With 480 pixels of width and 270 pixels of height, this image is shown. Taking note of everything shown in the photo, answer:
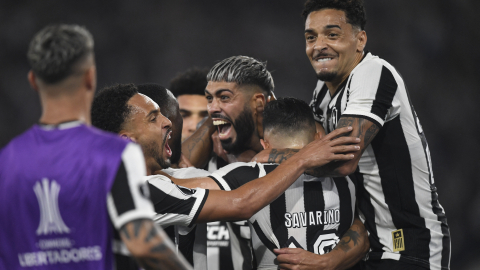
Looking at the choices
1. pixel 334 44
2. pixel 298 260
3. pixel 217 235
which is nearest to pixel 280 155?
pixel 298 260

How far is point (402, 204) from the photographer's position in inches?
99.2

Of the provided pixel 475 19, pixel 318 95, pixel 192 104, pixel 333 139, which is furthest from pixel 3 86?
pixel 475 19

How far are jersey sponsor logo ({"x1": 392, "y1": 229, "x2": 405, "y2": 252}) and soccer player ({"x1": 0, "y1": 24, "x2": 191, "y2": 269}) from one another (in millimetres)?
1550

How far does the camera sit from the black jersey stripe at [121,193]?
4.35 ft

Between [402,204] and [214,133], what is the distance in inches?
71.1

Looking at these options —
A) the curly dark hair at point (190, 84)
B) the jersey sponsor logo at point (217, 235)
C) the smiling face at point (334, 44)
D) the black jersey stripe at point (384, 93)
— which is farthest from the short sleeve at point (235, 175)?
the curly dark hair at point (190, 84)

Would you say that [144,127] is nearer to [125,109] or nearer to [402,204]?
[125,109]

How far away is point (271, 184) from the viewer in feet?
6.70

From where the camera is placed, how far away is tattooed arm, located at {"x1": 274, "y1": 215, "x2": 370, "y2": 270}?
225cm

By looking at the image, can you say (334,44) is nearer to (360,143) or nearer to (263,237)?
(360,143)

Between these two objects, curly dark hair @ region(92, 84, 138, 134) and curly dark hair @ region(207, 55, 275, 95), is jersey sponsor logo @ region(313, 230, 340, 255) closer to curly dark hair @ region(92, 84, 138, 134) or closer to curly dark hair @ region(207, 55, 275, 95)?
curly dark hair @ region(92, 84, 138, 134)

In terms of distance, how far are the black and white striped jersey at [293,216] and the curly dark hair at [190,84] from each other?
3034 mm

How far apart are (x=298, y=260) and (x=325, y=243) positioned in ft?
0.74

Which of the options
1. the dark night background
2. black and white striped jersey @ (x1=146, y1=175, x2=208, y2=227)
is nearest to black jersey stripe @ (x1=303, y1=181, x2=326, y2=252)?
black and white striped jersey @ (x1=146, y1=175, x2=208, y2=227)
